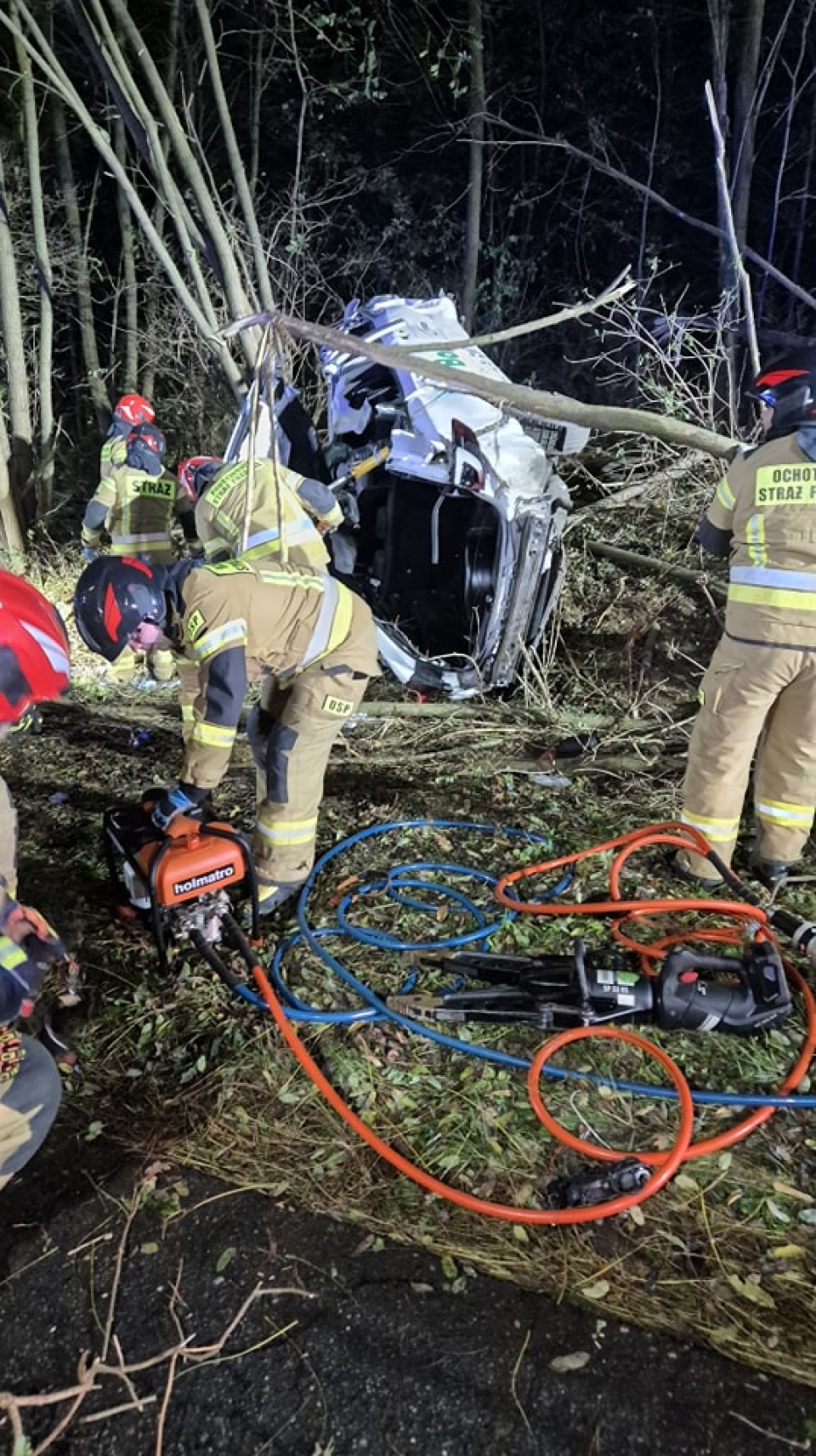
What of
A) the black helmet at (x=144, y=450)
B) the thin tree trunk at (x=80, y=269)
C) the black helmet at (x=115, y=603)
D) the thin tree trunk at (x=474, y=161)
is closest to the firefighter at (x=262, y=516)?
the black helmet at (x=115, y=603)

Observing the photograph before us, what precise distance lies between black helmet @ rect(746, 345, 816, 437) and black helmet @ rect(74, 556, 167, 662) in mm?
2475

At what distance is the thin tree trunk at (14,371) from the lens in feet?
30.1

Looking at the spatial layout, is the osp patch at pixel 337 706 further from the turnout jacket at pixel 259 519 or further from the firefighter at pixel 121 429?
the firefighter at pixel 121 429

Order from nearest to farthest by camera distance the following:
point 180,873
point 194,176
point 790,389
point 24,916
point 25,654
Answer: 1. point 25,654
2. point 24,916
3. point 180,873
4. point 790,389
5. point 194,176

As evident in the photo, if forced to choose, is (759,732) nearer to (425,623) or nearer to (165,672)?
(425,623)

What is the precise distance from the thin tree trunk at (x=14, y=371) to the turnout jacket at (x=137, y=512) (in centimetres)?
342

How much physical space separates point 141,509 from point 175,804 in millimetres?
4315

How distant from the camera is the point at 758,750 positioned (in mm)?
3771

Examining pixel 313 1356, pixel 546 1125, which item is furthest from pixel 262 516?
pixel 313 1356

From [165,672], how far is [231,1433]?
5320 mm

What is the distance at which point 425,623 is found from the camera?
20.2ft

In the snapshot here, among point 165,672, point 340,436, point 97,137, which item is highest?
point 97,137

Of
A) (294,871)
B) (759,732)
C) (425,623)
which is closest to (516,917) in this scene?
(294,871)

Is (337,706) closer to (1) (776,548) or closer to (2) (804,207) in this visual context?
(1) (776,548)
